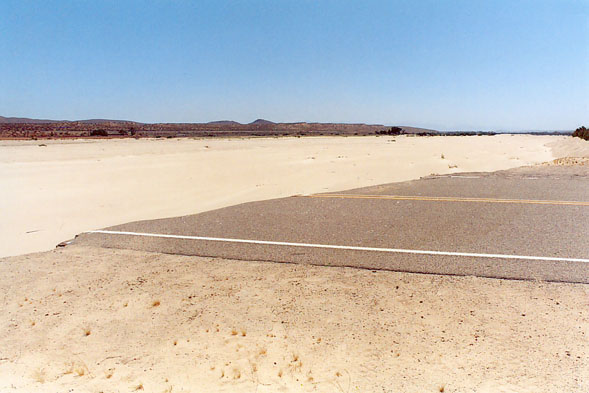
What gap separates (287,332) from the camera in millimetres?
4469

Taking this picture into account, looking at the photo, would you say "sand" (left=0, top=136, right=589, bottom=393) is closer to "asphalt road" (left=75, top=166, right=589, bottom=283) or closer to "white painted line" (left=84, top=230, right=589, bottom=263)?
"asphalt road" (left=75, top=166, right=589, bottom=283)

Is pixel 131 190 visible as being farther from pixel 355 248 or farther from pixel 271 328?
pixel 271 328

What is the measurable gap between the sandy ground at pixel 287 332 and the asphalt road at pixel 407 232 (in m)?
0.61

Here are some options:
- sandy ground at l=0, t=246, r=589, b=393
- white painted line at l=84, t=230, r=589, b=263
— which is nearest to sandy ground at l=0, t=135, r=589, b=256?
white painted line at l=84, t=230, r=589, b=263

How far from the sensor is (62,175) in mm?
18250

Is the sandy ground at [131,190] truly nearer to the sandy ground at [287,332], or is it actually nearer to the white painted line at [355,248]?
the white painted line at [355,248]

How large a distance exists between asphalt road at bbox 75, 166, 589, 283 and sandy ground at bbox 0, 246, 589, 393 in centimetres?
61

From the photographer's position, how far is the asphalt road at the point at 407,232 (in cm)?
633

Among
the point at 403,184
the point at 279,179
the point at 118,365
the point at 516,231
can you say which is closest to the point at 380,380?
the point at 118,365

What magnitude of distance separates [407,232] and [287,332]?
425 cm

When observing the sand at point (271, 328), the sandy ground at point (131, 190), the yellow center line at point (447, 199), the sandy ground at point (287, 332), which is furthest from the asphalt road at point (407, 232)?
the sandy ground at point (131, 190)

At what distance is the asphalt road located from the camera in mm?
6328

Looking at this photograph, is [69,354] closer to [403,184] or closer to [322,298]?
[322,298]

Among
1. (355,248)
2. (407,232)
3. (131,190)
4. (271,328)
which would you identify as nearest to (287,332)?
(271,328)
